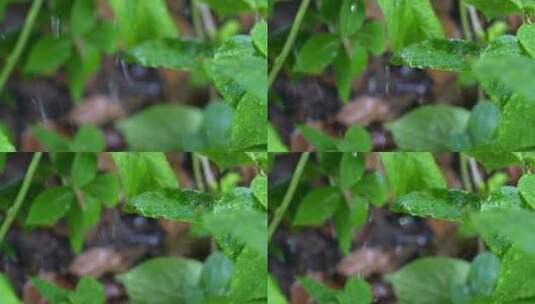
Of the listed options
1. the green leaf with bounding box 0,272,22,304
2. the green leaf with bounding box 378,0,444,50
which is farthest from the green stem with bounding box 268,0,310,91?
the green leaf with bounding box 0,272,22,304

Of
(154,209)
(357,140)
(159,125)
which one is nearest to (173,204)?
(154,209)

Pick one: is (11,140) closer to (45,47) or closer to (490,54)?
(45,47)

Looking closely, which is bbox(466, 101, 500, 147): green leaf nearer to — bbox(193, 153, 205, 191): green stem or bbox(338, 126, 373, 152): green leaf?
bbox(338, 126, 373, 152): green leaf

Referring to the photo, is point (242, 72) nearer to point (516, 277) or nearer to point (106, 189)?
point (106, 189)

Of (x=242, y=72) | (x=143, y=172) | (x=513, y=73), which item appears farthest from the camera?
(x=143, y=172)

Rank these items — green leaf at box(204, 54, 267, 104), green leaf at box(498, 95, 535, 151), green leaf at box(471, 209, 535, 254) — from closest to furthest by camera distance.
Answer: green leaf at box(471, 209, 535, 254) < green leaf at box(204, 54, 267, 104) < green leaf at box(498, 95, 535, 151)

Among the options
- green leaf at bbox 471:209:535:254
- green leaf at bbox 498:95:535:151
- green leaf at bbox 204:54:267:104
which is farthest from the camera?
green leaf at bbox 498:95:535:151

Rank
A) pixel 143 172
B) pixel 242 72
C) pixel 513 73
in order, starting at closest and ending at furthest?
pixel 513 73, pixel 242 72, pixel 143 172
